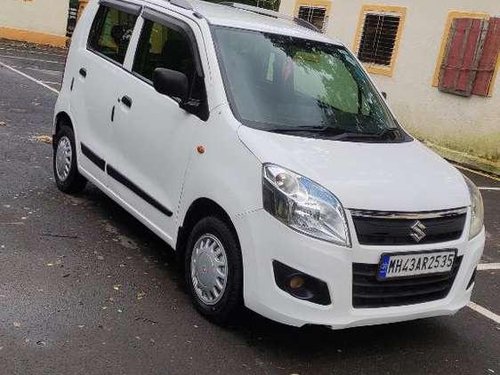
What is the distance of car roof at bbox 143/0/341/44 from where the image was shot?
4.51 meters

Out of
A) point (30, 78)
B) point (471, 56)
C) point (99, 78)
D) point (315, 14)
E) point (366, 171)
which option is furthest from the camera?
point (315, 14)

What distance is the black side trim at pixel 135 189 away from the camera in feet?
14.3

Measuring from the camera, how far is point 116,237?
16.9 feet

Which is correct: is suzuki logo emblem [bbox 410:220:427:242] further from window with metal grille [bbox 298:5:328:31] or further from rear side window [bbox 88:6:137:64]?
window with metal grille [bbox 298:5:328:31]

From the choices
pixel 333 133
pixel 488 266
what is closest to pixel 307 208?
pixel 333 133

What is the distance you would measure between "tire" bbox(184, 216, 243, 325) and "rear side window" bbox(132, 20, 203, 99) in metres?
0.93

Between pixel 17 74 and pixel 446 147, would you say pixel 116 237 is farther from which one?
pixel 17 74

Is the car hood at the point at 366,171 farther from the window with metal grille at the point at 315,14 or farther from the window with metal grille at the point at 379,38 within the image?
the window with metal grille at the point at 315,14

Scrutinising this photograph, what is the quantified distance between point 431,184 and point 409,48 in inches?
368

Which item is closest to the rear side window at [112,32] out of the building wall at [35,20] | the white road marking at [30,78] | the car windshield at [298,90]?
the car windshield at [298,90]

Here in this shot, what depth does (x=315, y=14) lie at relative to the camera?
14.5m

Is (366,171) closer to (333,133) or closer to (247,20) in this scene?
(333,133)

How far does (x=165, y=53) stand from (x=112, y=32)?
0.97m

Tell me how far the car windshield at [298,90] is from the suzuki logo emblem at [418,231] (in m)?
0.85
